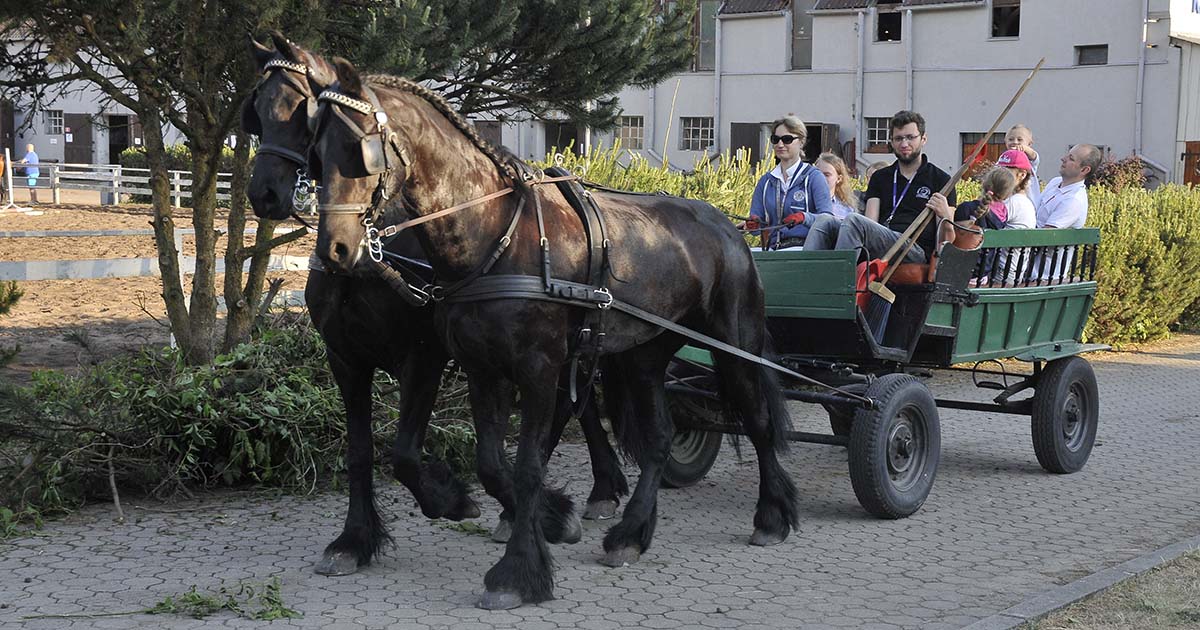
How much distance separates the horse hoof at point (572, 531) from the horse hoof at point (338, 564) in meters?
1.01

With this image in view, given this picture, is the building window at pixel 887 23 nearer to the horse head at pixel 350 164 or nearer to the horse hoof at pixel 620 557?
the horse hoof at pixel 620 557

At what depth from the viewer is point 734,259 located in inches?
250

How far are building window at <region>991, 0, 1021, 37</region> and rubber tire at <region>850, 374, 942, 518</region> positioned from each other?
24777 millimetres

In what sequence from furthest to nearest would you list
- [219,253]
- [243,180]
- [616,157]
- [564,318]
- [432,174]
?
[219,253] < [616,157] < [243,180] < [564,318] < [432,174]

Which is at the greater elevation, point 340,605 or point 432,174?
point 432,174

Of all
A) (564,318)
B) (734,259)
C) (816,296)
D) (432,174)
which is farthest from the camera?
(816,296)

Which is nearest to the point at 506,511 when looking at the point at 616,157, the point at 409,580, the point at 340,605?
the point at 409,580

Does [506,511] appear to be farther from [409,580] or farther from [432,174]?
[432,174]

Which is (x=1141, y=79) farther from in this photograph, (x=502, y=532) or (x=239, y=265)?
(x=502, y=532)

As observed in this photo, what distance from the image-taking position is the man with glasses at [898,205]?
7.27 meters

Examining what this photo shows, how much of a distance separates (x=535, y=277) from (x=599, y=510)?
6.47ft

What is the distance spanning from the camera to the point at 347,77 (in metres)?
4.73

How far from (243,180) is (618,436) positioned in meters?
4.24

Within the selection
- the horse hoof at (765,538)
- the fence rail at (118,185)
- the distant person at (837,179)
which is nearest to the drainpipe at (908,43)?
the fence rail at (118,185)
